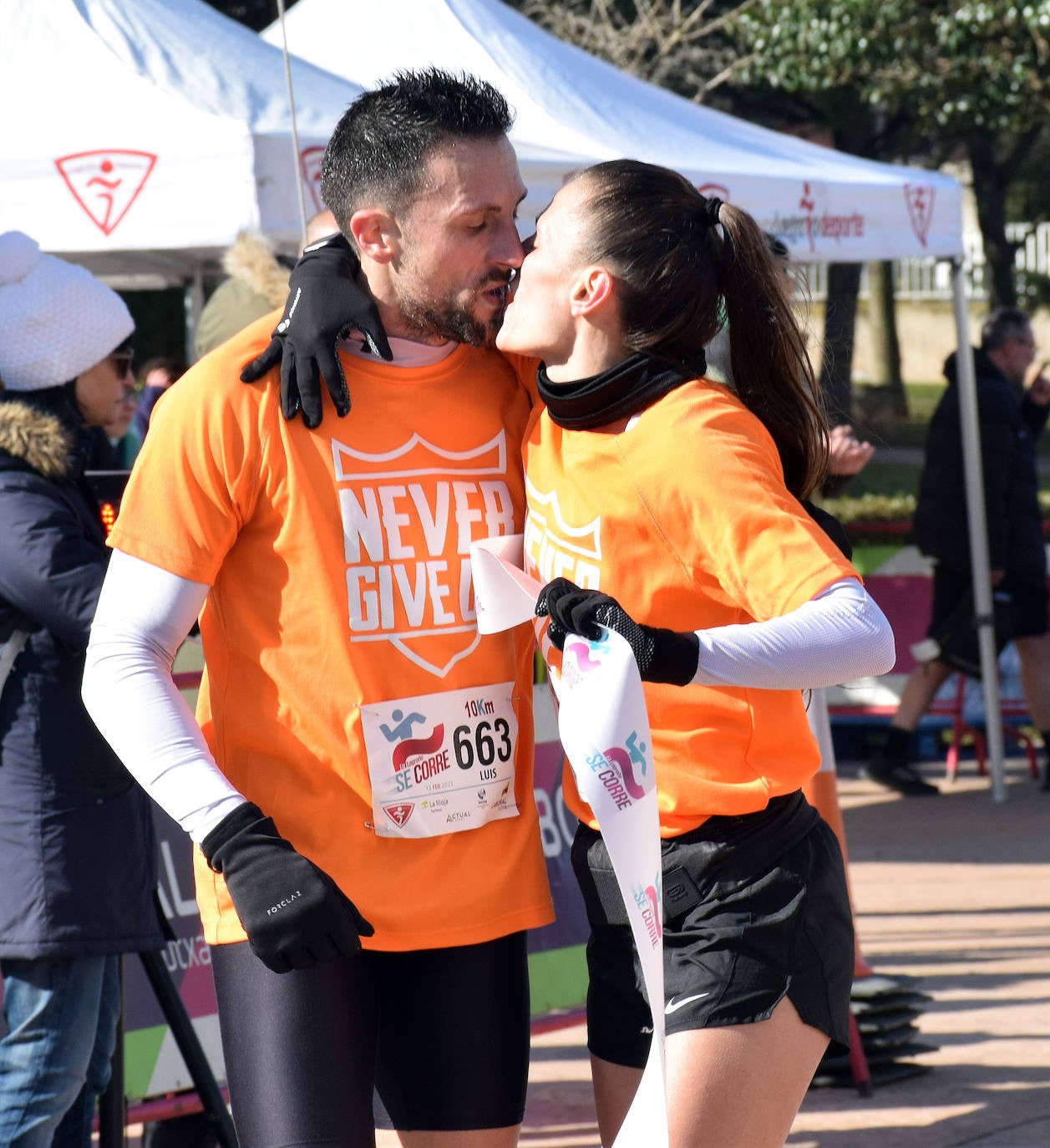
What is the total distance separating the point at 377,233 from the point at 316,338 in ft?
0.77

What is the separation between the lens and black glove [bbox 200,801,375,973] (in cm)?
193

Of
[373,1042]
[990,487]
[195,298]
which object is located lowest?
[990,487]

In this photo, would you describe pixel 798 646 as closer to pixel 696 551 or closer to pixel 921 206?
pixel 696 551

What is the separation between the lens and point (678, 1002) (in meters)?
2.07

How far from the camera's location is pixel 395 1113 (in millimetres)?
2266

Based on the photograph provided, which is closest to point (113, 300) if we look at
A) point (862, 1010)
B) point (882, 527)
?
point (862, 1010)

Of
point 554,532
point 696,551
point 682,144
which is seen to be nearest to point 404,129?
point 554,532

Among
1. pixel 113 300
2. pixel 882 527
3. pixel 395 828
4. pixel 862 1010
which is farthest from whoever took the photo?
pixel 882 527

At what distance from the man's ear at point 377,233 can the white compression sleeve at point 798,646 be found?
0.72 metres

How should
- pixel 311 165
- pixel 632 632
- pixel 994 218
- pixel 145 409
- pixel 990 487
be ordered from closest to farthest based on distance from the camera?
1. pixel 632 632
2. pixel 311 165
3. pixel 145 409
4. pixel 990 487
5. pixel 994 218

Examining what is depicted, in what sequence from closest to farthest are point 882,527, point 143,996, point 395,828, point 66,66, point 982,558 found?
point 395,828, point 143,996, point 66,66, point 982,558, point 882,527

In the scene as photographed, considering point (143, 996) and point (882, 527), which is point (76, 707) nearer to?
point (143, 996)

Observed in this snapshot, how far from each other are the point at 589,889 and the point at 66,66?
4371 mm

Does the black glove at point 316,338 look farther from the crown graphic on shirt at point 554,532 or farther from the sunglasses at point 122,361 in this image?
the sunglasses at point 122,361
